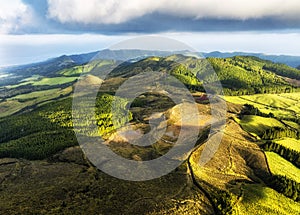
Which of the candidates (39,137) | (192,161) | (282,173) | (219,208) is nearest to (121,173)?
(192,161)

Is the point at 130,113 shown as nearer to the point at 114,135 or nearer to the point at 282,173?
the point at 114,135

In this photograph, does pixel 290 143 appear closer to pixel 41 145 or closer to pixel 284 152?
pixel 284 152

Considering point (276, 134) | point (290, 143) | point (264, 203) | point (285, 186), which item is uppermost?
point (285, 186)

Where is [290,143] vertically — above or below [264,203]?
below

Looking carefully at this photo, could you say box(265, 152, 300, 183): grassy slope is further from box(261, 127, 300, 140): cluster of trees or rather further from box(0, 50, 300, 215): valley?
box(261, 127, 300, 140): cluster of trees

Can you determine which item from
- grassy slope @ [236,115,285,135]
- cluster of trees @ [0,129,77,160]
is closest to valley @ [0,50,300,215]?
cluster of trees @ [0,129,77,160]

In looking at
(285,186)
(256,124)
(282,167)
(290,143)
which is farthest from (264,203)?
(256,124)

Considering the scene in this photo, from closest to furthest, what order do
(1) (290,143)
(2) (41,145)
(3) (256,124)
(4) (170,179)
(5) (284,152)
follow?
(4) (170,179) < (5) (284,152) < (1) (290,143) < (2) (41,145) < (3) (256,124)
